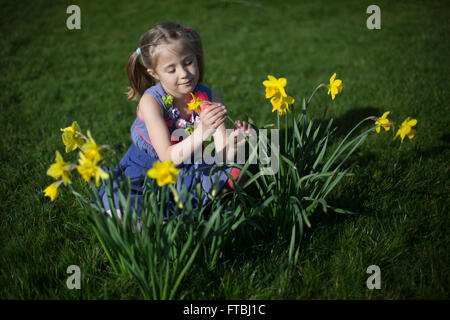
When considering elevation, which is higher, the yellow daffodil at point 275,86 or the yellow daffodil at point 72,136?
the yellow daffodil at point 275,86

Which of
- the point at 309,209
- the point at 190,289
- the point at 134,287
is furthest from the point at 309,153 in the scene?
the point at 134,287

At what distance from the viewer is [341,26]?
5746 mm

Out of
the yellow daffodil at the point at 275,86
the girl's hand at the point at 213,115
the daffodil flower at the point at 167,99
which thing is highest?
the yellow daffodil at the point at 275,86

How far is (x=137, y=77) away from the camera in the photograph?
226 centimetres

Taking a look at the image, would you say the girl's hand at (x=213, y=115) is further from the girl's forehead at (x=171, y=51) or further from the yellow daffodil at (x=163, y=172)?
the girl's forehead at (x=171, y=51)

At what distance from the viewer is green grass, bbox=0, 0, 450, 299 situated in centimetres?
161

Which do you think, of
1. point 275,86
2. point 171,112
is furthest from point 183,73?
point 275,86

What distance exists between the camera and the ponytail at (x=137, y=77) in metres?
2.15

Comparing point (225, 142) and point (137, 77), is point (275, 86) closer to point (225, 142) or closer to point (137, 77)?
point (225, 142)

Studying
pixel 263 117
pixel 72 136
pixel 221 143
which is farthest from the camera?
pixel 263 117

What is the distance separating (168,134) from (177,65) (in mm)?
412

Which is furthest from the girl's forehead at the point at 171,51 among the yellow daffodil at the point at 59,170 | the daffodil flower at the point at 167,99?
the yellow daffodil at the point at 59,170

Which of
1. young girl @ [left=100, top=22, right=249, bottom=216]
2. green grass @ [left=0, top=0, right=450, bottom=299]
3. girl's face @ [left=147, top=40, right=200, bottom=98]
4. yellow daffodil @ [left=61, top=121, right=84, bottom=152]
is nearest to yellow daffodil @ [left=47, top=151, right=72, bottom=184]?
yellow daffodil @ [left=61, top=121, right=84, bottom=152]
